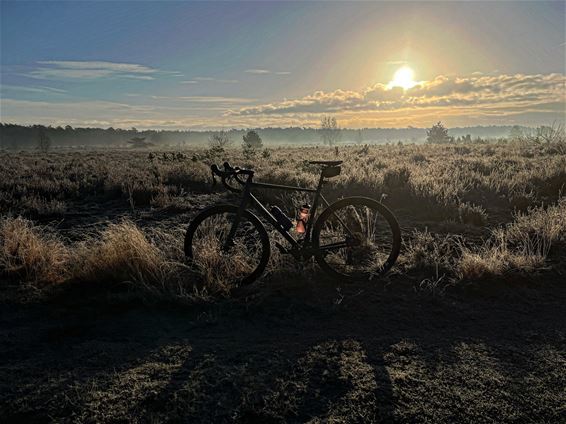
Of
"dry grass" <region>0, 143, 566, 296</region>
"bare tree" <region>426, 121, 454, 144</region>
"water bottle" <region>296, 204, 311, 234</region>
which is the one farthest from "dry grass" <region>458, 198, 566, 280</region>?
"bare tree" <region>426, 121, 454, 144</region>

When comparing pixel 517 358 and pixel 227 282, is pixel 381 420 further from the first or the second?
pixel 227 282

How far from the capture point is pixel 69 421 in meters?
2.69

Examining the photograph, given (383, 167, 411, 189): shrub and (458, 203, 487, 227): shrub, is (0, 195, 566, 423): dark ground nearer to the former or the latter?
(458, 203, 487, 227): shrub

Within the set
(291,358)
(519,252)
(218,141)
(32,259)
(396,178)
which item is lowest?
(291,358)

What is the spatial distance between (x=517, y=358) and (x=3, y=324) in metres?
4.73

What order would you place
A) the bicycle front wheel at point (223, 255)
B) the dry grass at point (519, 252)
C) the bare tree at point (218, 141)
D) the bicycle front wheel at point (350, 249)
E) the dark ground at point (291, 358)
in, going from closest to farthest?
the dark ground at point (291, 358), the bicycle front wheel at point (223, 255), the bicycle front wheel at point (350, 249), the dry grass at point (519, 252), the bare tree at point (218, 141)

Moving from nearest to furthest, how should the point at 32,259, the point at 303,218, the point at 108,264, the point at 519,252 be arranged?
the point at 303,218, the point at 108,264, the point at 32,259, the point at 519,252

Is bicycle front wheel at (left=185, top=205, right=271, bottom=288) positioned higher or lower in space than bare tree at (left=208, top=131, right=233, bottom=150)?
lower

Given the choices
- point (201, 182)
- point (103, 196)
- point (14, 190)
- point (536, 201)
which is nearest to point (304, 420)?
point (536, 201)

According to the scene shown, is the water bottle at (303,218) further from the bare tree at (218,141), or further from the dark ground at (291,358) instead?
the bare tree at (218,141)

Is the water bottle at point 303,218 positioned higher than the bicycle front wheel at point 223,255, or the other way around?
the water bottle at point 303,218

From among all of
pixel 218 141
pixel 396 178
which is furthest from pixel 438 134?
pixel 396 178

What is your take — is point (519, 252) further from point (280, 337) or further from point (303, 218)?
point (280, 337)

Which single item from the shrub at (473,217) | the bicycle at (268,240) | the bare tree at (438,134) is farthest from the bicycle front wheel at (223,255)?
the bare tree at (438,134)
